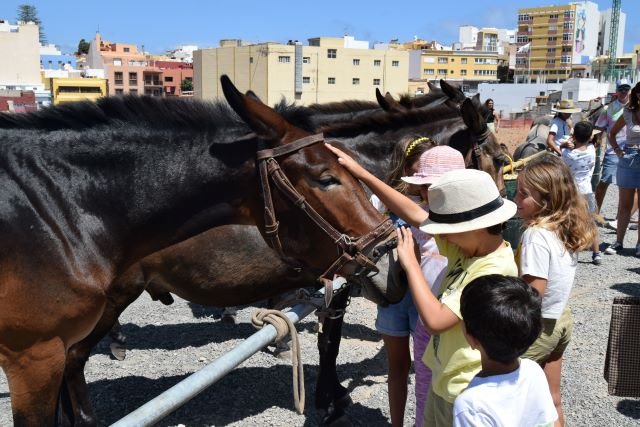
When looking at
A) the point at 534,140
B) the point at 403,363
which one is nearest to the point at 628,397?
the point at 403,363

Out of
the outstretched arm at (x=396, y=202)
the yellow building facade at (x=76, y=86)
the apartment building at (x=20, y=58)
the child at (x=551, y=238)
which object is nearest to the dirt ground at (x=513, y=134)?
the child at (x=551, y=238)

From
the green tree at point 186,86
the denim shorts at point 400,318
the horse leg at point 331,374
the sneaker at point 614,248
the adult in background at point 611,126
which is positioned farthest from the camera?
the green tree at point 186,86

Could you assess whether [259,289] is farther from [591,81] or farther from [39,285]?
[591,81]

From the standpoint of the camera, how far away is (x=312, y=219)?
2656 millimetres

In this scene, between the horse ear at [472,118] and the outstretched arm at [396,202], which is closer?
the outstretched arm at [396,202]

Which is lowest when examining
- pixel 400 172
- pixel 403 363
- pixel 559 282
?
pixel 403 363

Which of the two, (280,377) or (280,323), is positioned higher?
(280,323)

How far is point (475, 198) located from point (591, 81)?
229 ft

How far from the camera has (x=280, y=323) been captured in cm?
249

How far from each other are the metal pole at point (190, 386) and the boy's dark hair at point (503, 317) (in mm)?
833

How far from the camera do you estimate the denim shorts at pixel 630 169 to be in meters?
7.87

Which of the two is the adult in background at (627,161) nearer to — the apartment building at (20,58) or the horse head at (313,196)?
the horse head at (313,196)

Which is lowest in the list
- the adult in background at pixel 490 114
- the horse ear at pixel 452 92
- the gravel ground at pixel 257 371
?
the gravel ground at pixel 257 371

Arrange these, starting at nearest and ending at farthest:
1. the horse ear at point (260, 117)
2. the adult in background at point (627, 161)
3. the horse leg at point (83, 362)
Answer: the horse ear at point (260, 117) < the horse leg at point (83, 362) < the adult in background at point (627, 161)
